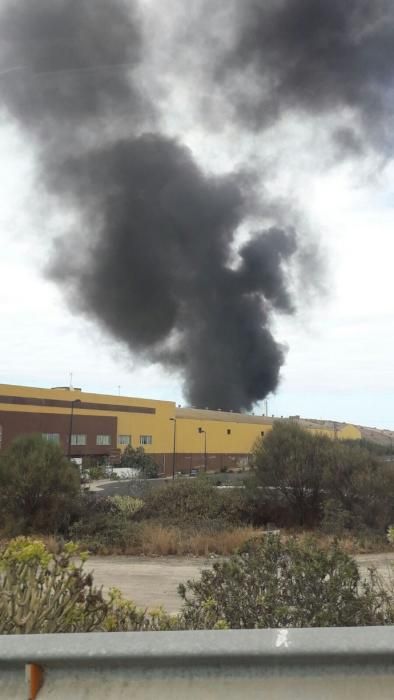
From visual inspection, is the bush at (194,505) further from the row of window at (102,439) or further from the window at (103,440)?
the window at (103,440)

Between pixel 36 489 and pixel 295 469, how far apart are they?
9604 millimetres

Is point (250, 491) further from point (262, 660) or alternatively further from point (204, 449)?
point (204, 449)

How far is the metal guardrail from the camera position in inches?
74.8

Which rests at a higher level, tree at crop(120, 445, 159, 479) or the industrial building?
the industrial building

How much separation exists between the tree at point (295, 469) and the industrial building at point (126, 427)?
96.1ft

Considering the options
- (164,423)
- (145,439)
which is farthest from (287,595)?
(164,423)

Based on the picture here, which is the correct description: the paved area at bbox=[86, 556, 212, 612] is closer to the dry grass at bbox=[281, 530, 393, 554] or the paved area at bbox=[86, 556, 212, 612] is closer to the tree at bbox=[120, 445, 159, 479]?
the dry grass at bbox=[281, 530, 393, 554]

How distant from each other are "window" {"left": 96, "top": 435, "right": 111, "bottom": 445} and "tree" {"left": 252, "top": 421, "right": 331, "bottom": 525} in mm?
44746

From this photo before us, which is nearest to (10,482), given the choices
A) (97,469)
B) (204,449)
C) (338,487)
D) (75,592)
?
(338,487)

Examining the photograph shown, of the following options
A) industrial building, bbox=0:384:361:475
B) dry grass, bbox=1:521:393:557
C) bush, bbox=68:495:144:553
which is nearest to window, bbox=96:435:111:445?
industrial building, bbox=0:384:361:475

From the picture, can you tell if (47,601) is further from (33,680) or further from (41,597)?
(33,680)

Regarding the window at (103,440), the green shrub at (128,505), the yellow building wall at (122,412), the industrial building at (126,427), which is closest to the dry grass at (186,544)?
the green shrub at (128,505)

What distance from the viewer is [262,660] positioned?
1.92m

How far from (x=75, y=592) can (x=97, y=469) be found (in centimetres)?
5553
